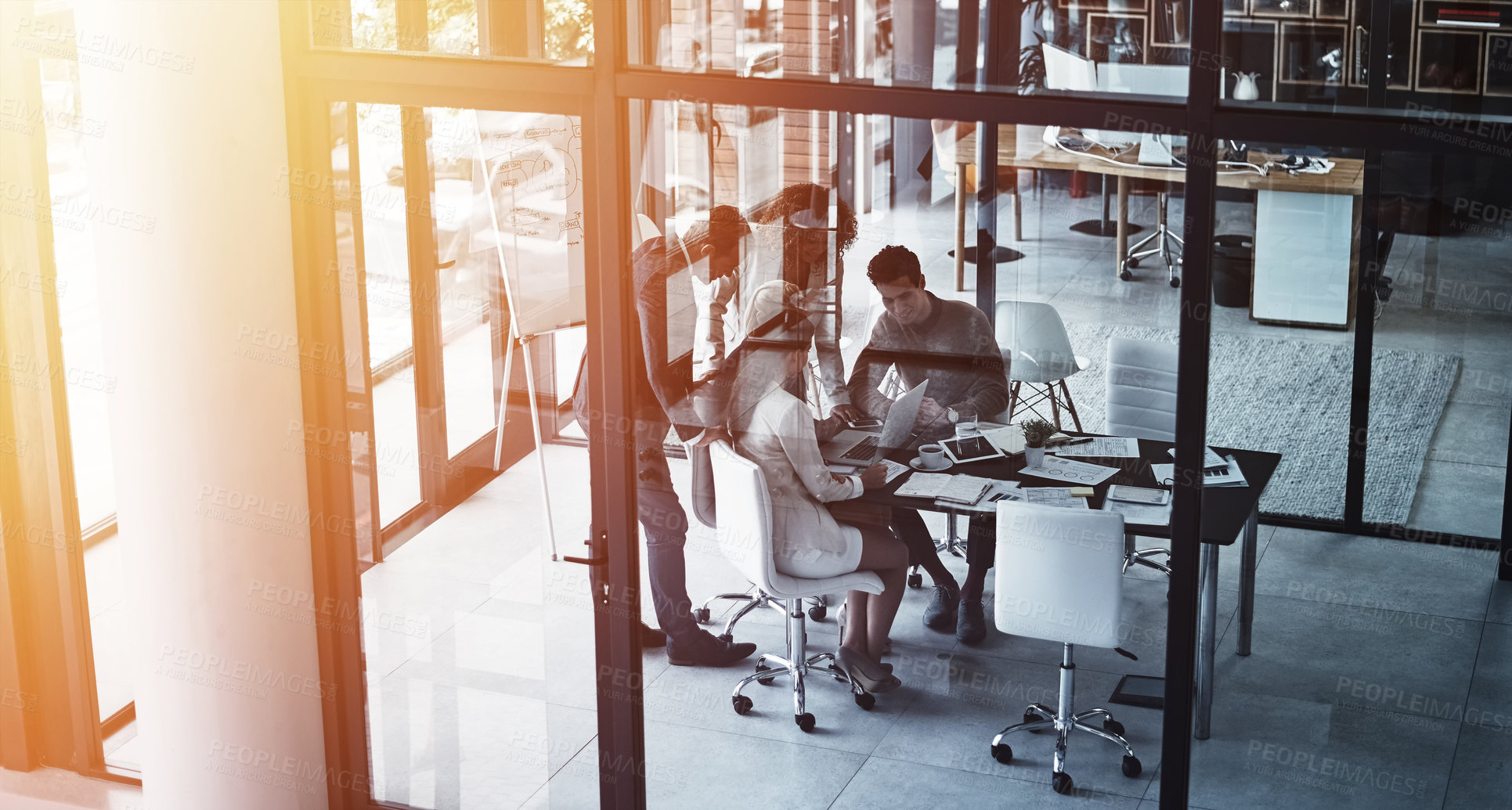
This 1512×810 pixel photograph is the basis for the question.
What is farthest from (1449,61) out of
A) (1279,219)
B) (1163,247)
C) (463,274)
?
(463,274)

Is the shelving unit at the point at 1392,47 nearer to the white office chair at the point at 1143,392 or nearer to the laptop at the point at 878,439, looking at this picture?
the white office chair at the point at 1143,392

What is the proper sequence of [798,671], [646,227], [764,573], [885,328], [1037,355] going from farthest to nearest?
1. [764,573]
2. [798,671]
3. [646,227]
4. [885,328]
5. [1037,355]

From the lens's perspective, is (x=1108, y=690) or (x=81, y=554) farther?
(x=81, y=554)

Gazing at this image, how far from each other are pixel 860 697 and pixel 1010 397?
99 cm

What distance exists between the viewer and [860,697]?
13.5ft

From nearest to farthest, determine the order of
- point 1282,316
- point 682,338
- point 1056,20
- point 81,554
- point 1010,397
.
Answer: point 1056,20 < point 1010,397 < point 682,338 < point 1282,316 < point 81,554

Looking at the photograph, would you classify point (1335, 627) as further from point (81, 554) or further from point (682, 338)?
point (81, 554)

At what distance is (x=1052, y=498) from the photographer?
392 centimetres

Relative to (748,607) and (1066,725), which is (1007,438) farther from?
(748,607)

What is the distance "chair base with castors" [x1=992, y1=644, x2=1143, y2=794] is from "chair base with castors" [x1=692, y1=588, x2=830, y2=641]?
0.61m

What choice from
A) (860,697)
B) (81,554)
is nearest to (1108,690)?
(860,697)

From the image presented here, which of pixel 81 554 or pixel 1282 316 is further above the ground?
pixel 1282 316

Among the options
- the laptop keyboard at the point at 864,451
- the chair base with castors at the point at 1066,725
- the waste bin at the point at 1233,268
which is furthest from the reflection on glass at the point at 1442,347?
the laptop keyboard at the point at 864,451

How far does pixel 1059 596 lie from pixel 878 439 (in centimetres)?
66
